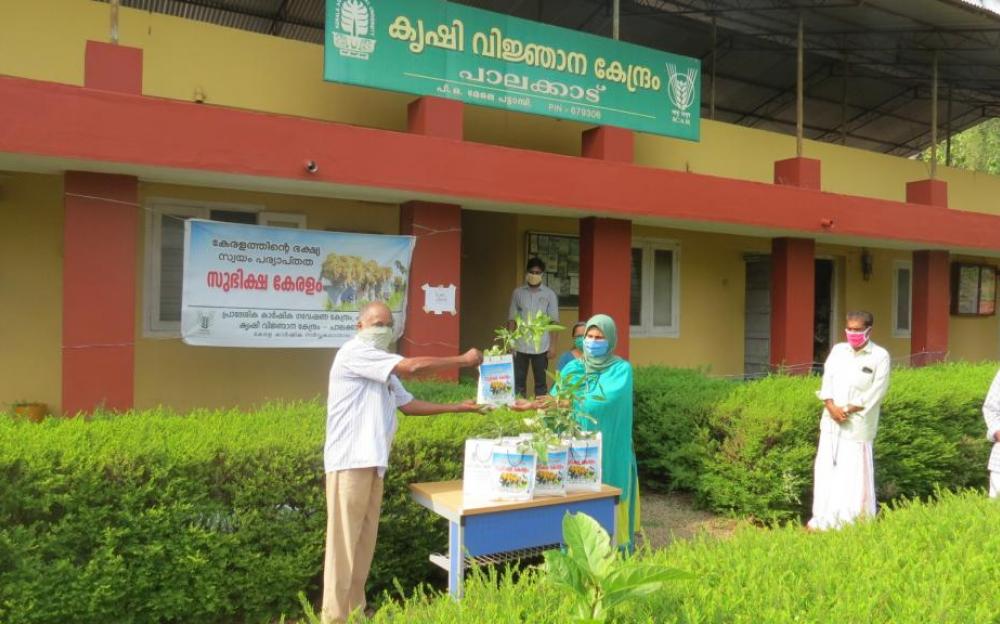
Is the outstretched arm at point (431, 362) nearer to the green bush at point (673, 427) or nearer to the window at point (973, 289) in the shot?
the green bush at point (673, 427)

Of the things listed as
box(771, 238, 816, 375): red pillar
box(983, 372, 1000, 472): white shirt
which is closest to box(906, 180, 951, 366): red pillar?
box(771, 238, 816, 375): red pillar

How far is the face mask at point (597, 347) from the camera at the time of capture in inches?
174

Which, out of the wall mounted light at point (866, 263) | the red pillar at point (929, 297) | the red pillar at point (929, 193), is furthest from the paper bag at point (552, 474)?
the wall mounted light at point (866, 263)

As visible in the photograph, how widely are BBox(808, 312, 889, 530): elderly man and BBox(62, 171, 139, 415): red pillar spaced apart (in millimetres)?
5884

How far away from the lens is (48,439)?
3.83 meters


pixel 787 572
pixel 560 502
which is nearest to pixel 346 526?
pixel 560 502

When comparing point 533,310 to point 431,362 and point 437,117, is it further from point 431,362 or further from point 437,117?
point 431,362

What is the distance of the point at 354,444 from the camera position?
12.4 feet

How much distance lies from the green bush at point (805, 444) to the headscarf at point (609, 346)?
231cm

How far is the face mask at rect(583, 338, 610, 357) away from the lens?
441cm

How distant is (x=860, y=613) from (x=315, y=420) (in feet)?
11.6

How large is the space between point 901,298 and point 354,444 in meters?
14.6

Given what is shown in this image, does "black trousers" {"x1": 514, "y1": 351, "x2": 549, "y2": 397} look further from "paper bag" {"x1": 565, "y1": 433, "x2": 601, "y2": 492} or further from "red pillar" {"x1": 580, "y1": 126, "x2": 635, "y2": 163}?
"paper bag" {"x1": 565, "y1": 433, "x2": 601, "y2": 492}

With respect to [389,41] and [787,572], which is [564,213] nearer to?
[389,41]
